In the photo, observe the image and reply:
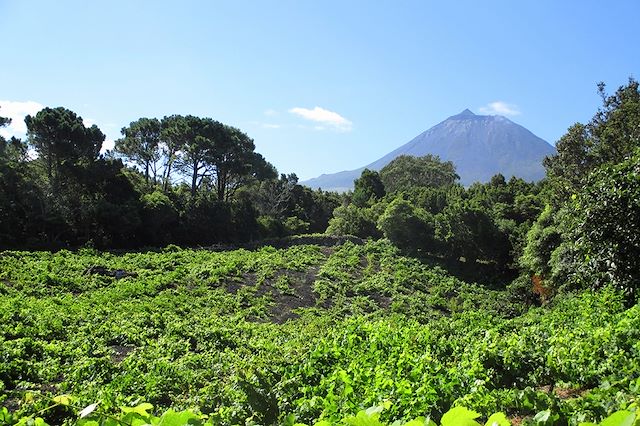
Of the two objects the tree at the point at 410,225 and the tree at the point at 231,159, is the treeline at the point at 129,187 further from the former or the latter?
the tree at the point at 410,225

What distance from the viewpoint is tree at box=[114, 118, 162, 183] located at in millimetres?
31125

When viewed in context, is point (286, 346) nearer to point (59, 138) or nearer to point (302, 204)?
point (59, 138)

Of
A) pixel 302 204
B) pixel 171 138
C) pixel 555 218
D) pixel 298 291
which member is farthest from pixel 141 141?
pixel 555 218

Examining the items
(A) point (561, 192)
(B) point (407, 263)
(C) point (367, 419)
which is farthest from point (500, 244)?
(C) point (367, 419)

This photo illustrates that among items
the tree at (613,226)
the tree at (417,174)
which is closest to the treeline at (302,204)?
the tree at (613,226)

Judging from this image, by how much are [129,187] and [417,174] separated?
30991 millimetres

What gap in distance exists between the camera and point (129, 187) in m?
25.4

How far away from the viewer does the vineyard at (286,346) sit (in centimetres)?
312

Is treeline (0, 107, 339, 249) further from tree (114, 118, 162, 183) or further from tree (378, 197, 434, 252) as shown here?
tree (378, 197, 434, 252)

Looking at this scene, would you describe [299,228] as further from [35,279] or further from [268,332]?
[268,332]

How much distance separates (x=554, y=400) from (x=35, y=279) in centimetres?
1503

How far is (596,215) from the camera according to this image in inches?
251

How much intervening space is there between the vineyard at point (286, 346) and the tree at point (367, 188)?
696 inches

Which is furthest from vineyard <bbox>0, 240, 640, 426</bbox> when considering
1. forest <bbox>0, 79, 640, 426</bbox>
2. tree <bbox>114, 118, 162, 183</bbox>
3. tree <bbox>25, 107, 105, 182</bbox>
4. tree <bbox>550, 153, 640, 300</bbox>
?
tree <bbox>114, 118, 162, 183</bbox>
